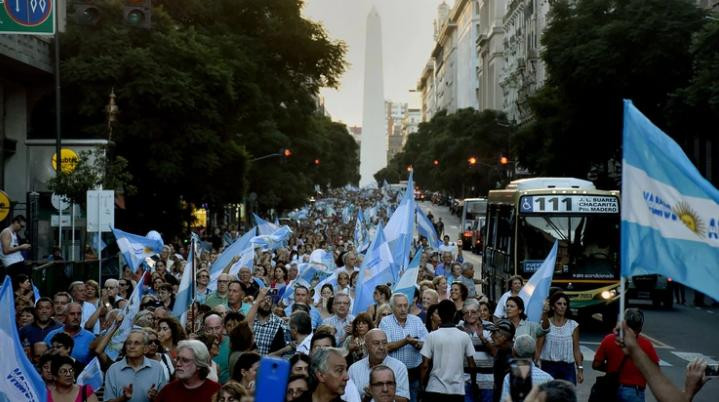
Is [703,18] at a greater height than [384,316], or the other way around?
[703,18]

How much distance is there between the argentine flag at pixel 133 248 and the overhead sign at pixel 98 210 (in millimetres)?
200

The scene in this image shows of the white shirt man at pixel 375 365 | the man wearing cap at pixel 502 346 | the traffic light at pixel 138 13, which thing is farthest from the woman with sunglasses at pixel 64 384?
the traffic light at pixel 138 13

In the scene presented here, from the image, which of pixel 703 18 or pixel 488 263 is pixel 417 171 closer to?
pixel 703 18

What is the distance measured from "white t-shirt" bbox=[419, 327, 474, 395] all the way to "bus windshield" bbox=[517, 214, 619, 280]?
11729 mm

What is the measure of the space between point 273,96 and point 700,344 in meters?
33.4

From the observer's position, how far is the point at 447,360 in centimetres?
1002

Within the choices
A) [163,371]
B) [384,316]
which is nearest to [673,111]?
[384,316]

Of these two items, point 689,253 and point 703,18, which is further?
point 703,18

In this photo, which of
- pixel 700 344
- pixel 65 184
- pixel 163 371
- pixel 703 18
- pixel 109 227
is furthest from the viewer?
pixel 703 18

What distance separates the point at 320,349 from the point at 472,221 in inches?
2195

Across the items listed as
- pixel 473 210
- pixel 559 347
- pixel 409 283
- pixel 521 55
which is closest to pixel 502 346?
pixel 559 347

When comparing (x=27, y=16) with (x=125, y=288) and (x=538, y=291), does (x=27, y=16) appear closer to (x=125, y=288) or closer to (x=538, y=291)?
(x=125, y=288)

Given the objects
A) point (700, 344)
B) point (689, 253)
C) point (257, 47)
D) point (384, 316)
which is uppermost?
point (257, 47)

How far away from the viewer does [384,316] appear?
1113 cm
